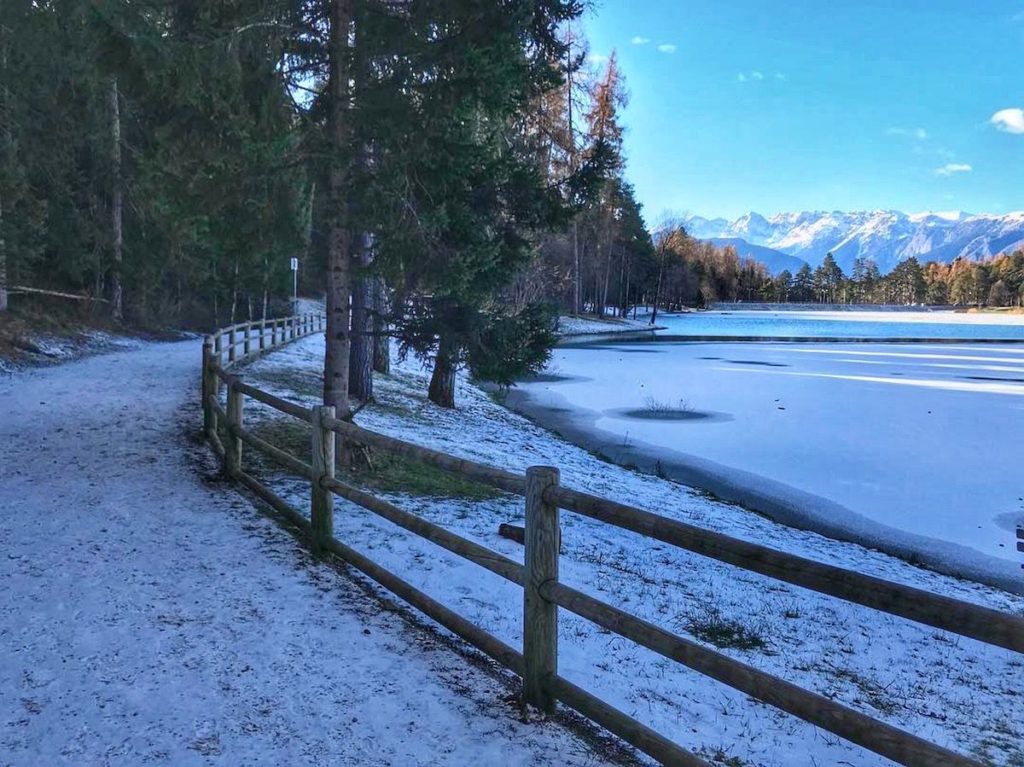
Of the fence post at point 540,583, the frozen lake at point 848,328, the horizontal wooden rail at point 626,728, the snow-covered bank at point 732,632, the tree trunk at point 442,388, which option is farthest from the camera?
the frozen lake at point 848,328

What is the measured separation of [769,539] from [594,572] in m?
3.29

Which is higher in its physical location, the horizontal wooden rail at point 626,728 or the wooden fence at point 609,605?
the wooden fence at point 609,605

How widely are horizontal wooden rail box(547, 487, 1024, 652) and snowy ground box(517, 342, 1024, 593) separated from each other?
24.9 feet

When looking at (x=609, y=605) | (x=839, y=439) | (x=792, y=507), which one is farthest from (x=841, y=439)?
(x=609, y=605)

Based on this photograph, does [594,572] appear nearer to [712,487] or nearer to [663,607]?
[663,607]

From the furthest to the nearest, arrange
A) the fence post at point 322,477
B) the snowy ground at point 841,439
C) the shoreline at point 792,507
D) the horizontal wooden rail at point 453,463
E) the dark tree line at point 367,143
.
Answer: the snowy ground at point 841,439 → the shoreline at point 792,507 → the dark tree line at point 367,143 → the fence post at point 322,477 → the horizontal wooden rail at point 453,463

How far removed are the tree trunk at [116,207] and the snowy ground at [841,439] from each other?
620 inches

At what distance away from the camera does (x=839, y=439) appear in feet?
53.5

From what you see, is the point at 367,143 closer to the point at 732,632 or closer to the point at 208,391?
the point at 208,391

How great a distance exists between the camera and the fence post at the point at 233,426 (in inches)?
314

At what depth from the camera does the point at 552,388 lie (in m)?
25.4

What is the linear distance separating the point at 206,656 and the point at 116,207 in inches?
1062

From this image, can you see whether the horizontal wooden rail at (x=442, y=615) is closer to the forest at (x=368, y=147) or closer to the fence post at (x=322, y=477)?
the fence post at (x=322, y=477)

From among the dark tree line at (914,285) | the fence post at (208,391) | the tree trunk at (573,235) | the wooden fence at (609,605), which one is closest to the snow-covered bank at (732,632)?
the wooden fence at (609,605)
